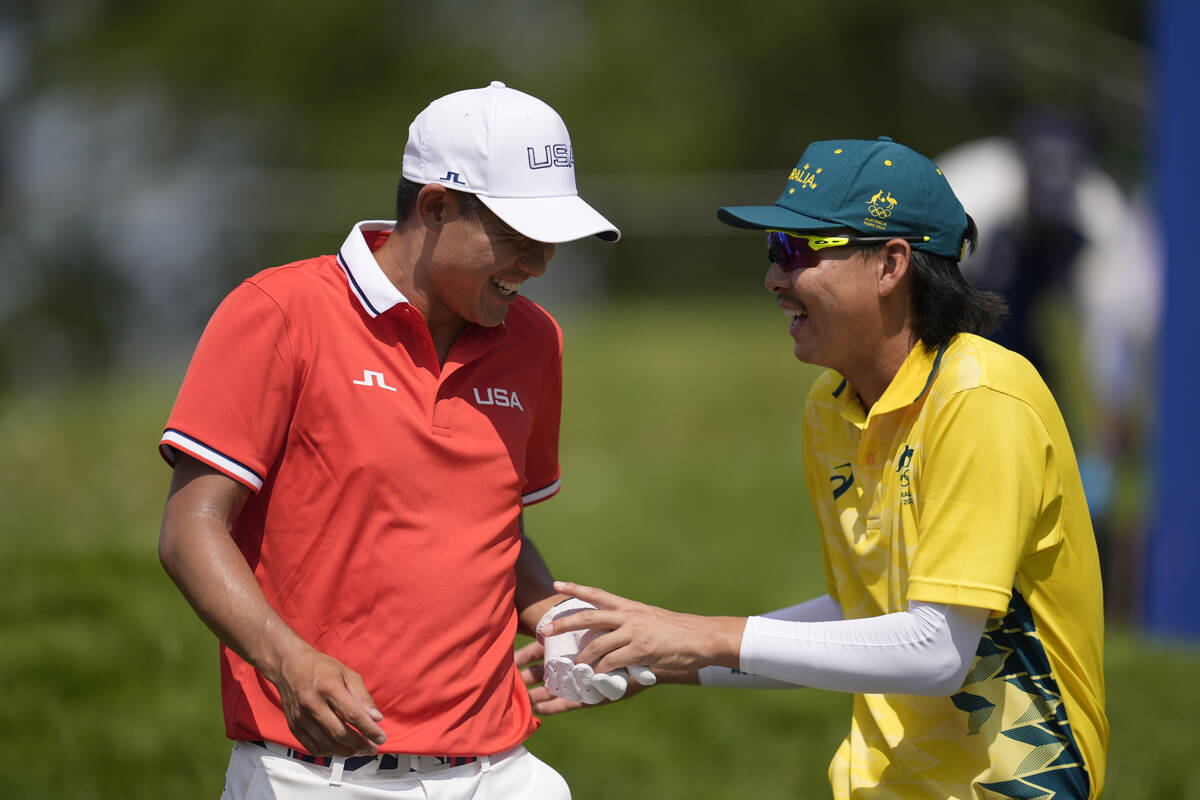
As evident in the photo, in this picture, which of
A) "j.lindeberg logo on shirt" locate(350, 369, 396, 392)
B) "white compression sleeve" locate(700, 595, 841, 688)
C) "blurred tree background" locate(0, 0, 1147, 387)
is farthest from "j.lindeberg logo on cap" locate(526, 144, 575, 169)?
"blurred tree background" locate(0, 0, 1147, 387)

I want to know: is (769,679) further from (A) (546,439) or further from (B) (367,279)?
(B) (367,279)

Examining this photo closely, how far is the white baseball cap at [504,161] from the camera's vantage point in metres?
3.20

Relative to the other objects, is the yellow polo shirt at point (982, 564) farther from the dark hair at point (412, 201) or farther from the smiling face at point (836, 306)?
the dark hair at point (412, 201)

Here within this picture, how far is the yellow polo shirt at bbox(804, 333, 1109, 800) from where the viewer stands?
3.05 meters

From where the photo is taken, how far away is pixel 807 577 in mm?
9031

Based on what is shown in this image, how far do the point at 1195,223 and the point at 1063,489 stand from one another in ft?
19.3

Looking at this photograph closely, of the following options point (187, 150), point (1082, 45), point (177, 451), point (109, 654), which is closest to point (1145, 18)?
point (1082, 45)

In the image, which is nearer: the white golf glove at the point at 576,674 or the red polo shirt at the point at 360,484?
the red polo shirt at the point at 360,484

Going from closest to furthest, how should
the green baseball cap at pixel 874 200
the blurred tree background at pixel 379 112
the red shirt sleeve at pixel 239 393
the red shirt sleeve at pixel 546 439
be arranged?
the red shirt sleeve at pixel 239 393, the green baseball cap at pixel 874 200, the red shirt sleeve at pixel 546 439, the blurred tree background at pixel 379 112

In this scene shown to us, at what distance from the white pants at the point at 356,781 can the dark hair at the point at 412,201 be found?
1311mm

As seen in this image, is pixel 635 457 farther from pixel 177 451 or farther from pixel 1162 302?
pixel 177 451

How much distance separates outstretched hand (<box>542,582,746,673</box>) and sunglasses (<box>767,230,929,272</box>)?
2.90ft

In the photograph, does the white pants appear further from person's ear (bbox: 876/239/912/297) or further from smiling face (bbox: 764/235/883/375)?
person's ear (bbox: 876/239/912/297)

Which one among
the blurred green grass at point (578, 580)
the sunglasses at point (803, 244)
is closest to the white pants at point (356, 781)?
the sunglasses at point (803, 244)
